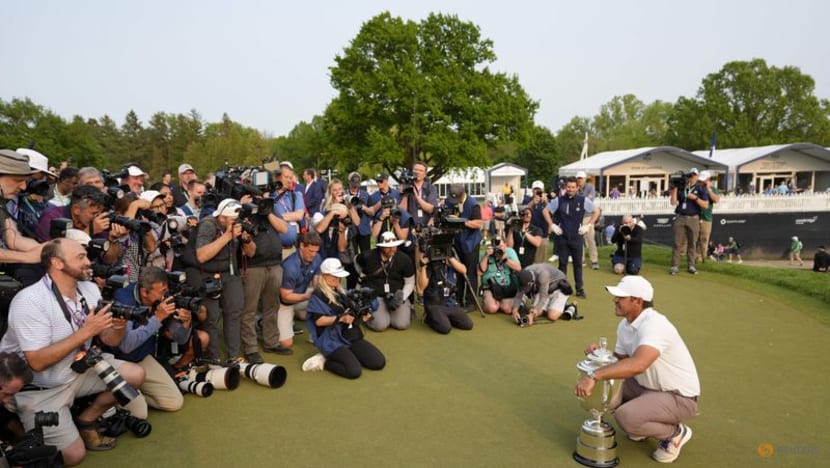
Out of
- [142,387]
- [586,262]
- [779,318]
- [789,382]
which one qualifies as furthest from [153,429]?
[586,262]

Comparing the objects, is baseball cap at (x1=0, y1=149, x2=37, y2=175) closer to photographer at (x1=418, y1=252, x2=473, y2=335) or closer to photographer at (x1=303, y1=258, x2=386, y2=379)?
photographer at (x1=303, y1=258, x2=386, y2=379)

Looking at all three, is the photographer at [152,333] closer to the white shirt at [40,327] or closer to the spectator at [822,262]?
the white shirt at [40,327]

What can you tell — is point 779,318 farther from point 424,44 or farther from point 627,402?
point 424,44

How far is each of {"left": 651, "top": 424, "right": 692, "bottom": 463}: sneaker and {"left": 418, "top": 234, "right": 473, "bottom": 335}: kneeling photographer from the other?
10.8 feet

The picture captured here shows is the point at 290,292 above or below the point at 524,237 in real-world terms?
below

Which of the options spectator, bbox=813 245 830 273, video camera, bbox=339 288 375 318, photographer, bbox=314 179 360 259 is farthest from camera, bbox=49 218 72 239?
spectator, bbox=813 245 830 273

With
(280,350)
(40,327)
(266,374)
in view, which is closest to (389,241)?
(280,350)

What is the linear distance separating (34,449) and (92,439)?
66cm

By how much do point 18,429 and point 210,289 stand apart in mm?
1690

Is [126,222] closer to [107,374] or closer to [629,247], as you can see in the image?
[107,374]

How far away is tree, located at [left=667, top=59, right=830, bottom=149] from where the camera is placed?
51156mm

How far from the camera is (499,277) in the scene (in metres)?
7.62

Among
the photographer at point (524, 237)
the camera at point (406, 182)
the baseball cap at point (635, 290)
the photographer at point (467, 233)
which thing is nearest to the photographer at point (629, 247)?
the photographer at point (524, 237)

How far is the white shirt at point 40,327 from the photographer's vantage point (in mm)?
3404
